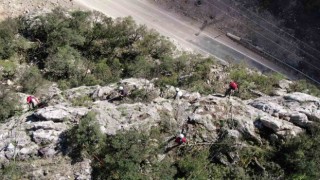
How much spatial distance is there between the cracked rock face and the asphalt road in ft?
49.6

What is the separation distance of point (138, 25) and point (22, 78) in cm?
1423

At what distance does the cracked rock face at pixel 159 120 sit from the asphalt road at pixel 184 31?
15107mm

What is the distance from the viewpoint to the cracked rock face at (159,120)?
2770 centimetres

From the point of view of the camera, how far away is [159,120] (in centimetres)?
3009

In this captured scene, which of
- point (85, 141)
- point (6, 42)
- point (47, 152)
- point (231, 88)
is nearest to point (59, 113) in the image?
point (47, 152)

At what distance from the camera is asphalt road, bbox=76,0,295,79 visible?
1860 inches

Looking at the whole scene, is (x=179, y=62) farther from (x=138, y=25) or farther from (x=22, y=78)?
(x=22, y=78)

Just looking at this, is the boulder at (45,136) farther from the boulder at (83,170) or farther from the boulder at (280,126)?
the boulder at (280,126)

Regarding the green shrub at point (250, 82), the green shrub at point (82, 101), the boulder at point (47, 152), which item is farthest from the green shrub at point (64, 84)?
the green shrub at point (250, 82)

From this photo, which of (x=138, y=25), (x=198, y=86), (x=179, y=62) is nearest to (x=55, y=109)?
(x=198, y=86)

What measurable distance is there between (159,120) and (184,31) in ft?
67.0

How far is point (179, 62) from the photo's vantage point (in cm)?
4206

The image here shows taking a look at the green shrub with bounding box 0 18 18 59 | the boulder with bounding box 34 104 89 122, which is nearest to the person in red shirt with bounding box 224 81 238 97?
the boulder with bounding box 34 104 89 122

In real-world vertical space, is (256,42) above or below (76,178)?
above
